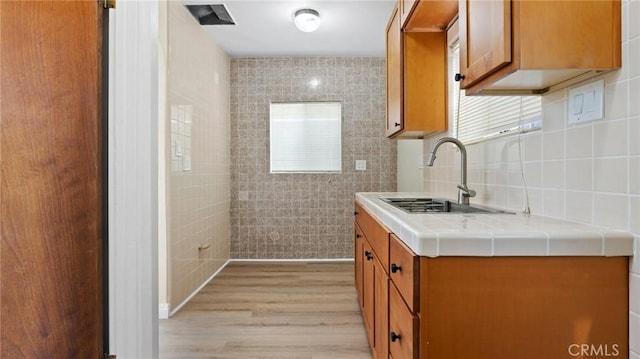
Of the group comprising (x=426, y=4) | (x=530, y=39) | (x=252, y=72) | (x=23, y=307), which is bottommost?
(x=23, y=307)

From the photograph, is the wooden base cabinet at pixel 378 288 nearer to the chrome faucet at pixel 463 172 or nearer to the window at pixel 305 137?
the chrome faucet at pixel 463 172

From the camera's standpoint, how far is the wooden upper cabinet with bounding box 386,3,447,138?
2309mm

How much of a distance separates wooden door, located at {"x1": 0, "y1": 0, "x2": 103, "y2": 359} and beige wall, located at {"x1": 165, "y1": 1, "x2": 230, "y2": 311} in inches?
62.2

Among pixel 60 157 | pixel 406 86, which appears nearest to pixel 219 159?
pixel 406 86

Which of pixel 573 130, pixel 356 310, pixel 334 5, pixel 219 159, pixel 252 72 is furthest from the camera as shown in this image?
pixel 252 72

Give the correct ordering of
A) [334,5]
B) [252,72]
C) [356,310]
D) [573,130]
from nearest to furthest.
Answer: [573,130] < [356,310] < [334,5] < [252,72]

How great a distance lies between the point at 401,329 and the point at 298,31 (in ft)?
9.86

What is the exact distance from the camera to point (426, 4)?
1901mm

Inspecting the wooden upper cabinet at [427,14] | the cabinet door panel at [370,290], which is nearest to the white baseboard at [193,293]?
the cabinet door panel at [370,290]

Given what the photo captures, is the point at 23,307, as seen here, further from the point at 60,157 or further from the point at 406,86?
the point at 406,86

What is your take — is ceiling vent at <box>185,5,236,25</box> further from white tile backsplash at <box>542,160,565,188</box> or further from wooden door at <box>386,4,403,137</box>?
white tile backsplash at <box>542,160,565,188</box>

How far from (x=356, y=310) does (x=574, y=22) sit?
87.2 inches

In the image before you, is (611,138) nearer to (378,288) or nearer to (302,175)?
(378,288)

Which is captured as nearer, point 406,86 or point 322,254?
point 406,86
